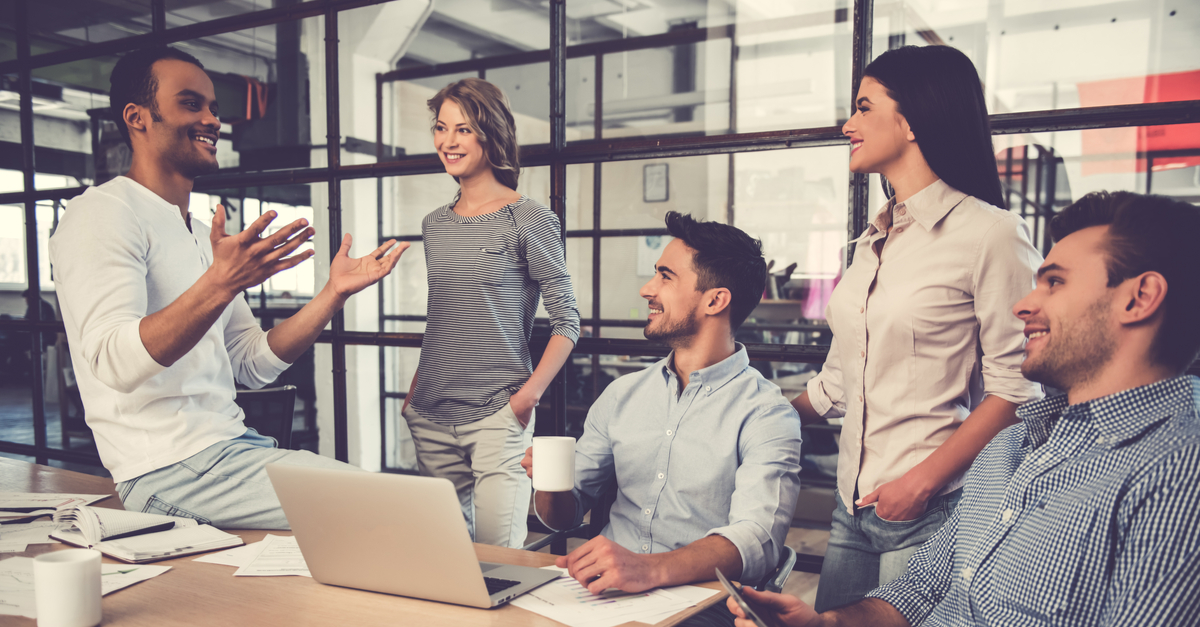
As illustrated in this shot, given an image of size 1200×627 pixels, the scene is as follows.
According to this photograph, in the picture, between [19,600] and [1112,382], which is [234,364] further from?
[1112,382]

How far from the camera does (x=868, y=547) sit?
5.12ft

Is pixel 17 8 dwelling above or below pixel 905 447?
above

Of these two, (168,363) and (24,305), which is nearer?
(168,363)

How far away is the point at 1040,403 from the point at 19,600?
1.62 metres

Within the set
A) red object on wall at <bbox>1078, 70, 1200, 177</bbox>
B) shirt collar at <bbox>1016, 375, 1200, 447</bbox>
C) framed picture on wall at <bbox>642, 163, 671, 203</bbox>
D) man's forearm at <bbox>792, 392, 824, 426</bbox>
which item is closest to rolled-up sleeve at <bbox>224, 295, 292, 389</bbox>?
man's forearm at <bbox>792, 392, 824, 426</bbox>

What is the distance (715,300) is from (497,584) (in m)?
0.89

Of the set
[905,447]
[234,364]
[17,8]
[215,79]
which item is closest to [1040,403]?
[905,447]

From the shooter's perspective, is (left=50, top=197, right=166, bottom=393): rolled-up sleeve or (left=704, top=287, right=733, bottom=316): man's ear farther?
(left=704, top=287, right=733, bottom=316): man's ear

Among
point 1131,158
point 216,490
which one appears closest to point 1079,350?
point 216,490

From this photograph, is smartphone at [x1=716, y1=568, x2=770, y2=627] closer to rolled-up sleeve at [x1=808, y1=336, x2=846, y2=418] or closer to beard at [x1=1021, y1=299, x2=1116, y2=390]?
beard at [x1=1021, y1=299, x2=1116, y2=390]

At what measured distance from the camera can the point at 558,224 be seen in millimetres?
2244

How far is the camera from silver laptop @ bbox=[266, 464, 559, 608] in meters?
1.12

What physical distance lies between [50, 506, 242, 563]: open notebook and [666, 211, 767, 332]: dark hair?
1160mm

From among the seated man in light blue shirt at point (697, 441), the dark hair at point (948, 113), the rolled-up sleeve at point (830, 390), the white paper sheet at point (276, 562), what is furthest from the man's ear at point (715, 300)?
the white paper sheet at point (276, 562)
